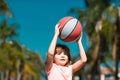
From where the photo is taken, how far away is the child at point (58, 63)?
7309 mm

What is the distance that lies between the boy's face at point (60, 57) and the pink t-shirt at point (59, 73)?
73mm

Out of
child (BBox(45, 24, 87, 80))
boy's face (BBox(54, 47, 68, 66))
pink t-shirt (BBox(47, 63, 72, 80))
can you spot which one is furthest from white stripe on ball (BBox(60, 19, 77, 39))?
pink t-shirt (BBox(47, 63, 72, 80))

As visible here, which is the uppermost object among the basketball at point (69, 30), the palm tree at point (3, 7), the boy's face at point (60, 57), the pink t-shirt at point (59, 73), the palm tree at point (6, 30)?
the palm tree at point (6, 30)

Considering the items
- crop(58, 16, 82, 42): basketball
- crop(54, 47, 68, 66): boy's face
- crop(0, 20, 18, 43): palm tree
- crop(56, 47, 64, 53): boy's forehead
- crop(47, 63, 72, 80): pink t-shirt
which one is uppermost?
crop(0, 20, 18, 43): palm tree

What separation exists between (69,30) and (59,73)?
29.9 inches

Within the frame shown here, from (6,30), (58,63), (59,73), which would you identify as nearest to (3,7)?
(58,63)

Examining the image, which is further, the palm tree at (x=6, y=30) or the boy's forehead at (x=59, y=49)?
the palm tree at (x=6, y=30)

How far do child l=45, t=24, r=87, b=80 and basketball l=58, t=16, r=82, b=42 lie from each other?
0.16 metres

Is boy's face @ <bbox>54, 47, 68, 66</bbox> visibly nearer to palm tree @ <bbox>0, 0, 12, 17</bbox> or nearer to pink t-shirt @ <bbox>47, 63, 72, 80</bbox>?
pink t-shirt @ <bbox>47, 63, 72, 80</bbox>

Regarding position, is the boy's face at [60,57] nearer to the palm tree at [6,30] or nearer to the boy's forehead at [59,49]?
the boy's forehead at [59,49]

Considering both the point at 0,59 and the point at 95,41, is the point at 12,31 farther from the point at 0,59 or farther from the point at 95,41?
the point at 95,41

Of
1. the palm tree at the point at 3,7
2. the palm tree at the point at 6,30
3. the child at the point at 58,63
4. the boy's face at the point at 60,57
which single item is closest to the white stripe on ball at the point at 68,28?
the child at the point at 58,63

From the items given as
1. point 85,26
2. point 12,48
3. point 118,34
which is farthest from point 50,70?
point 12,48

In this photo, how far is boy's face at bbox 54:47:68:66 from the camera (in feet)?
24.4
